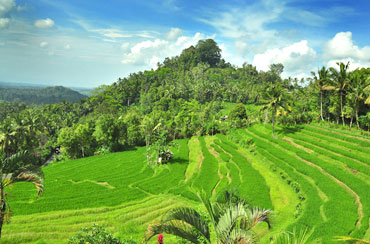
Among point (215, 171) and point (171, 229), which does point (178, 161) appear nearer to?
point (215, 171)

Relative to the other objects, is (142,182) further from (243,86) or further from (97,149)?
(243,86)

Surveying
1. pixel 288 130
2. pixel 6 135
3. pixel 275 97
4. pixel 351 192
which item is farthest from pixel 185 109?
pixel 351 192

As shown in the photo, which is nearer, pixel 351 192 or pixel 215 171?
pixel 351 192

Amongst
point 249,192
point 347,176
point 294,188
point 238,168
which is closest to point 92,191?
point 249,192

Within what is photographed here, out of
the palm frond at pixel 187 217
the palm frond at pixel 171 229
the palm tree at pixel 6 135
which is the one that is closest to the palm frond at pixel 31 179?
the palm frond at pixel 171 229

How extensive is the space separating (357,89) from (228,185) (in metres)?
27.5

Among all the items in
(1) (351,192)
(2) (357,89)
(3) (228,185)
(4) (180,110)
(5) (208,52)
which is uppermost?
(5) (208,52)

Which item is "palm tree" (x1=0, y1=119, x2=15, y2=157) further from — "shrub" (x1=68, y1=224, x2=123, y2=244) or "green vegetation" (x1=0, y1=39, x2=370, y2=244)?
"shrub" (x1=68, y1=224, x2=123, y2=244)

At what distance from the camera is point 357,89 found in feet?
113

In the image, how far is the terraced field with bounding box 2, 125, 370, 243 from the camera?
15.7 meters

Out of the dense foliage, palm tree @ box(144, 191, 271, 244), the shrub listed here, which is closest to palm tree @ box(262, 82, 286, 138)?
the dense foliage

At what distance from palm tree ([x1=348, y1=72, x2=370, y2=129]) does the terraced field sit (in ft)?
23.0

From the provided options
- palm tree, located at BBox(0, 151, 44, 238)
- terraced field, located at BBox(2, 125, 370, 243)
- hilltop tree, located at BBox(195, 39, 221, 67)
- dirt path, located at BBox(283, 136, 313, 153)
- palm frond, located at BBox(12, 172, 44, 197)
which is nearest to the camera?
palm tree, located at BBox(0, 151, 44, 238)

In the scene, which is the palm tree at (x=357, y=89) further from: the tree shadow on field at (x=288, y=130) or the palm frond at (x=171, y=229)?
the palm frond at (x=171, y=229)
